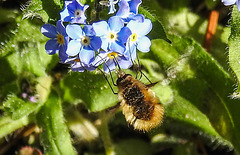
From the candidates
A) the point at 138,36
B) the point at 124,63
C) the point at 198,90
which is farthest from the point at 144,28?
the point at 198,90

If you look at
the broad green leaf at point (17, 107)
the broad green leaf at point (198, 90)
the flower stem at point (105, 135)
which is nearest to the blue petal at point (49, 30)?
the broad green leaf at point (17, 107)

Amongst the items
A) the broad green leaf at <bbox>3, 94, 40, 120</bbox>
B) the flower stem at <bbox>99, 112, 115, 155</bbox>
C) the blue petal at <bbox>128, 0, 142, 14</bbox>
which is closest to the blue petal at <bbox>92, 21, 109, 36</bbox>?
the blue petal at <bbox>128, 0, 142, 14</bbox>

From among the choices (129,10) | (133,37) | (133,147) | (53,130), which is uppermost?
(129,10)

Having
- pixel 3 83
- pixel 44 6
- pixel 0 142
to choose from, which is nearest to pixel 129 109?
pixel 44 6

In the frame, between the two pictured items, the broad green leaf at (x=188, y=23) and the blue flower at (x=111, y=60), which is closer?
the blue flower at (x=111, y=60)

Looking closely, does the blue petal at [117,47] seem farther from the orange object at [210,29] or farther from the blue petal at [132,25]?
the orange object at [210,29]

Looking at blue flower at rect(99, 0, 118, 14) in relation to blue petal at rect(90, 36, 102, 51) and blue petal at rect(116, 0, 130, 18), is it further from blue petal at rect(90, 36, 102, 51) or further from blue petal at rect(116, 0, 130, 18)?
blue petal at rect(90, 36, 102, 51)

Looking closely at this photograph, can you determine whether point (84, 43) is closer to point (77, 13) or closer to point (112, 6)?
point (77, 13)
